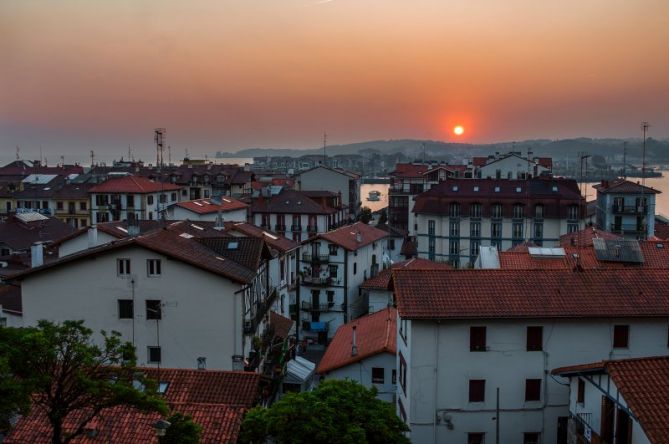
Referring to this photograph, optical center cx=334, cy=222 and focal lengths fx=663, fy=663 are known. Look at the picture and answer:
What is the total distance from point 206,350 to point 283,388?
6104 millimetres

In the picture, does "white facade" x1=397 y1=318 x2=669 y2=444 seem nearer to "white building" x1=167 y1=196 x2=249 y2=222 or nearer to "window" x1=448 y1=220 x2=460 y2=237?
"white building" x1=167 y1=196 x2=249 y2=222

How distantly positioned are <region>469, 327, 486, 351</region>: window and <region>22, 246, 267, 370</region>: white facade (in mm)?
7170

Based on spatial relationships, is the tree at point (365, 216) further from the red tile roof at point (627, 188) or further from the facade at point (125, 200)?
the red tile roof at point (627, 188)

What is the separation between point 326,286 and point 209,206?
15953 mm

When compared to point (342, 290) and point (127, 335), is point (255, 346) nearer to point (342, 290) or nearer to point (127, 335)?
point (127, 335)

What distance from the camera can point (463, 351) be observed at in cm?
1805

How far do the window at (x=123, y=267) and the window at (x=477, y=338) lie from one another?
428 inches

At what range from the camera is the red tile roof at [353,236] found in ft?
131

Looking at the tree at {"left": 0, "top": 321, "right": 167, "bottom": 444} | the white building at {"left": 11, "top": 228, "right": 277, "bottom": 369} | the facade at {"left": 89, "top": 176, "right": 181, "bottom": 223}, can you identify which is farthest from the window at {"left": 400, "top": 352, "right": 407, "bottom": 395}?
the facade at {"left": 89, "top": 176, "right": 181, "bottom": 223}

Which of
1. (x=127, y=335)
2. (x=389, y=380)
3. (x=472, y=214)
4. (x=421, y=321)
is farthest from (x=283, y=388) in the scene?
(x=472, y=214)

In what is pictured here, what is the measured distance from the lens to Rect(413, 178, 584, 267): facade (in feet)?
171

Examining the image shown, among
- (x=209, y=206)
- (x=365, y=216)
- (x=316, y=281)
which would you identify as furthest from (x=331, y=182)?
(x=316, y=281)

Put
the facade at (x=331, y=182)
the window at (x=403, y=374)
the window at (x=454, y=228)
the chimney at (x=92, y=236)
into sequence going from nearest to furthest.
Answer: the window at (x=403, y=374), the chimney at (x=92, y=236), the window at (x=454, y=228), the facade at (x=331, y=182)

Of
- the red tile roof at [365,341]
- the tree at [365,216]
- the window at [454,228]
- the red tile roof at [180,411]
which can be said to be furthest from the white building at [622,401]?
the tree at [365,216]
